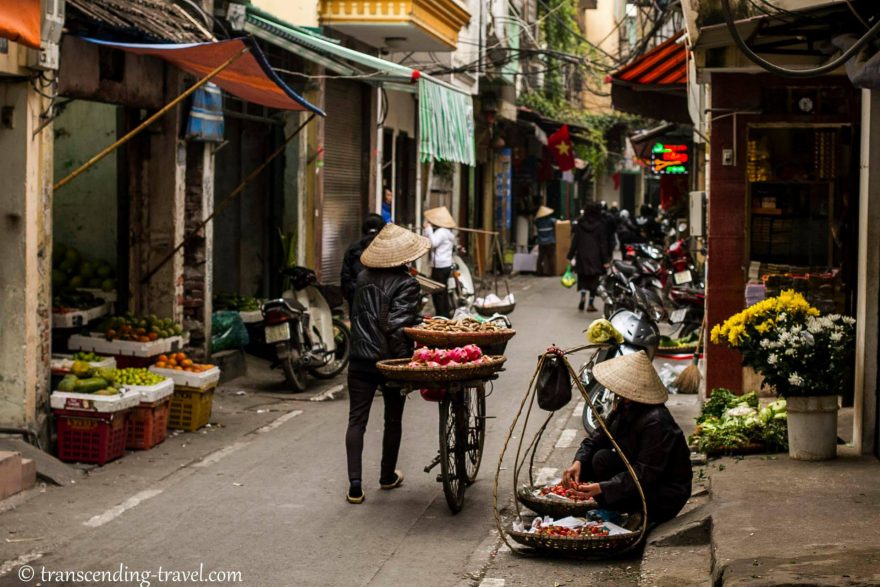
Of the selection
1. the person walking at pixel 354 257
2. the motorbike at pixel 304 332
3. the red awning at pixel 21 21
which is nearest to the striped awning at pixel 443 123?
the motorbike at pixel 304 332

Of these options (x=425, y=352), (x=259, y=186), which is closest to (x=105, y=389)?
(x=425, y=352)

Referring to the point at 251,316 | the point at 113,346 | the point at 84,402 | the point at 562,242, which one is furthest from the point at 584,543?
the point at 562,242

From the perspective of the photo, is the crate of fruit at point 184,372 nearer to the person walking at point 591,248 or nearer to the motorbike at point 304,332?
the motorbike at point 304,332

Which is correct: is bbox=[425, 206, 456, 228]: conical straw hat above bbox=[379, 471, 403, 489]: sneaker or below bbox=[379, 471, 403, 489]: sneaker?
above

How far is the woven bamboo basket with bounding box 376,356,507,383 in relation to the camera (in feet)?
27.2

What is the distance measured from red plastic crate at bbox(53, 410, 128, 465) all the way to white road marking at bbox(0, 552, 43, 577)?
8.25 feet

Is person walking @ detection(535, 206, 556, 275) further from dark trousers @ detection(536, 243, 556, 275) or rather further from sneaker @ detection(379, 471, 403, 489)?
sneaker @ detection(379, 471, 403, 489)

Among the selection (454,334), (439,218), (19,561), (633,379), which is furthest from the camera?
(439,218)

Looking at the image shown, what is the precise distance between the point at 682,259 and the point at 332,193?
5.54 m

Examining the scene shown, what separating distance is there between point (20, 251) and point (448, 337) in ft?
11.0

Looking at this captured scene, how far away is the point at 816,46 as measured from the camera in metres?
9.99

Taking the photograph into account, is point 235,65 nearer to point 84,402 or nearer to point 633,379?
point 84,402

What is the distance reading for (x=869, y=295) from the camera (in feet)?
29.8

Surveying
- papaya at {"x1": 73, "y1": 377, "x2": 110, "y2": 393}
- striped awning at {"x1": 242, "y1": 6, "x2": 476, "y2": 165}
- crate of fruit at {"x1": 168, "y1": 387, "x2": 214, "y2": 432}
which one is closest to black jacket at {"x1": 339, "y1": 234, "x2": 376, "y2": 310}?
striped awning at {"x1": 242, "y1": 6, "x2": 476, "y2": 165}
